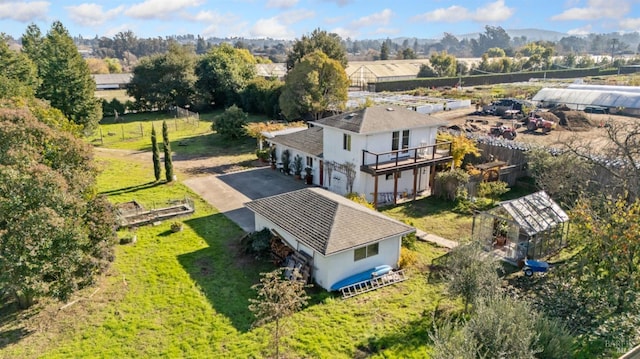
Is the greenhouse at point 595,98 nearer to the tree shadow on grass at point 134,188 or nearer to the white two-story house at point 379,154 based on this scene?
the white two-story house at point 379,154

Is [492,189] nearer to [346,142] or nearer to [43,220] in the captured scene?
[346,142]

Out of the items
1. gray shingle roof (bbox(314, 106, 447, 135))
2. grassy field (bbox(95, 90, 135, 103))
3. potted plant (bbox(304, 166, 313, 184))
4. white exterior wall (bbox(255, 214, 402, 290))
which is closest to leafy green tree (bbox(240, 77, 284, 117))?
potted plant (bbox(304, 166, 313, 184))

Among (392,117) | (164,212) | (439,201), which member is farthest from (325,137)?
(164,212)

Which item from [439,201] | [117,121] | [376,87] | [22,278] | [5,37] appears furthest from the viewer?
[376,87]

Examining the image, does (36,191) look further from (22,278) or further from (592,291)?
(592,291)

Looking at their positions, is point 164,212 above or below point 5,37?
below

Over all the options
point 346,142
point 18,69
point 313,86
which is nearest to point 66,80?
point 18,69
